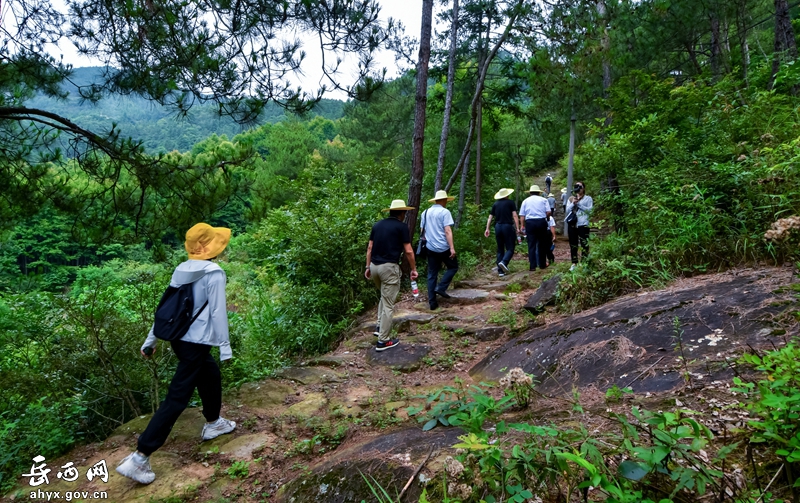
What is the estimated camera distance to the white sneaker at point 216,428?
11.7 feet

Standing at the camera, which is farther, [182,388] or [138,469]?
[182,388]

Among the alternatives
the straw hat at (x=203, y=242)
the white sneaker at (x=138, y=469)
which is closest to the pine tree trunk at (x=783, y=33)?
the straw hat at (x=203, y=242)

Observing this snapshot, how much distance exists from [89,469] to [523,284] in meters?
6.36

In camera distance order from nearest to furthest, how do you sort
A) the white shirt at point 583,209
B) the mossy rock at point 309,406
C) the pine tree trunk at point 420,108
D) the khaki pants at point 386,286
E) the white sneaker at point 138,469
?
the white sneaker at point 138,469 < the mossy rock at point 309,406 < the khaki pants at point 386,286 < the white shirt at point 583,209 < the pine tree trunk at point 420,108

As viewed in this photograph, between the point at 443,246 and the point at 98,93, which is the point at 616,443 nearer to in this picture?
the point at 443,246

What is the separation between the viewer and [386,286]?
551 centimetres

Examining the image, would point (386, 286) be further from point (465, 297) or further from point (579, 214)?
point (579, 214)

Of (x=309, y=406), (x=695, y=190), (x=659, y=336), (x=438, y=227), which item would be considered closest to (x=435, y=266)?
(x=438, y=227)

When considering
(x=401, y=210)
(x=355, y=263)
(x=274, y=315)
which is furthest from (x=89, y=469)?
(x=355, y=263)

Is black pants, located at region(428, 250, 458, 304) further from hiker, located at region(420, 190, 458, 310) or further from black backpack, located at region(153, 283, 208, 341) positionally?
black backpack, located at region(153, 283, 208, 341)

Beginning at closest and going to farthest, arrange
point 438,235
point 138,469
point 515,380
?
point 515,380 < point 138,469 < point 438,235

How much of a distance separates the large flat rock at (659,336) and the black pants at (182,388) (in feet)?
8.24

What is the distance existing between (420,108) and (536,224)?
10.2 ft

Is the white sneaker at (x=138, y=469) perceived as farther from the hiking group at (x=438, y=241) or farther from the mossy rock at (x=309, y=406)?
the hiking group at (x=438, y=241)
